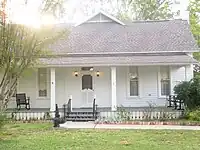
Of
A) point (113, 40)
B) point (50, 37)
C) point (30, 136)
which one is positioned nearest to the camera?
point (30, 136)

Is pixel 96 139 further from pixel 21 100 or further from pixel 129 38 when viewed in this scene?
pixel 129 38

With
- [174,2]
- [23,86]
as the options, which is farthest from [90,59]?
[174,2]

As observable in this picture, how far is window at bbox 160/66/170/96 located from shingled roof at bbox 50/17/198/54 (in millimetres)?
1223

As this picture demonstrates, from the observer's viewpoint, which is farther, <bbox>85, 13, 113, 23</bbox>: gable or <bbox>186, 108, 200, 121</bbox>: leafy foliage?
<bbox>85, 13, 113, 23</bbox>: gable

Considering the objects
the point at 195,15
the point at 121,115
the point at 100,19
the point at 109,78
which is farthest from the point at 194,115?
the point at 195,15

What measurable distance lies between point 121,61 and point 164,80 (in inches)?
130

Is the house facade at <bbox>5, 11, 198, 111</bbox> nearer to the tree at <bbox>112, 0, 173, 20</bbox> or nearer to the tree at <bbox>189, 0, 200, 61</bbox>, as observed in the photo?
the tree at <bbox>189, 0, 200, 61</bbox>

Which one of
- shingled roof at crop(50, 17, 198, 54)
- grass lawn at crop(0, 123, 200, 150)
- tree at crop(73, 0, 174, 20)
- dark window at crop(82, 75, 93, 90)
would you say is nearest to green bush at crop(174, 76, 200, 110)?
grass lawn at crop(0, 123, 200, 150)

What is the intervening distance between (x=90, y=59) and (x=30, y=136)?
8.09m

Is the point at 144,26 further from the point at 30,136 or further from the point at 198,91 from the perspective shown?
the point at 30,136

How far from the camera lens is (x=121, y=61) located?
1778 centimetres

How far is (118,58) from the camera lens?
61.3 feet

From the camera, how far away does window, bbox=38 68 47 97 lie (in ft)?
64.5

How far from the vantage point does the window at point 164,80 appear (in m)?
19.2
